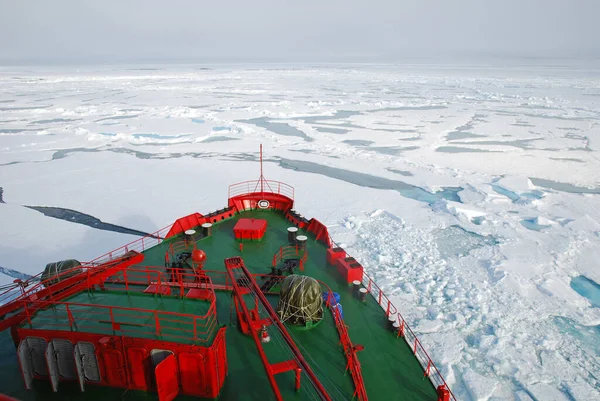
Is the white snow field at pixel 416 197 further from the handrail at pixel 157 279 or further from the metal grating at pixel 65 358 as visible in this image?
the metal grating at pixel 65 358

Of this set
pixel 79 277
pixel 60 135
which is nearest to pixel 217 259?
pixel 79 277

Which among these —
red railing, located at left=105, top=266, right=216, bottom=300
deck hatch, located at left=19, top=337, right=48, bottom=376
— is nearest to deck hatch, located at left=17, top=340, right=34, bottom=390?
deck hatch, located at left=19, top=337, right=48, bottom=376

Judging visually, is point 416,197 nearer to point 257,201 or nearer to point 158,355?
point 257,201

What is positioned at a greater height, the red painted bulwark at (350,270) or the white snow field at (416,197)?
the red painted bulwark at (350,270)

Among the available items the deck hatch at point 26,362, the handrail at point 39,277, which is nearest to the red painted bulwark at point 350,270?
the handrail at point 39,277

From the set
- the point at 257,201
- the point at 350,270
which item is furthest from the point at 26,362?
the point at 257,201

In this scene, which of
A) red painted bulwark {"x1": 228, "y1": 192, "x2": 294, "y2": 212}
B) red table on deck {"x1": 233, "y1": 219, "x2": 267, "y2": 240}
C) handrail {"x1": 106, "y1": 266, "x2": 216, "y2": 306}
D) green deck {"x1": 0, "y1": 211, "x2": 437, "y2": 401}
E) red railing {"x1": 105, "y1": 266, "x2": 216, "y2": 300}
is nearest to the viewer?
green deck {"x1": 0, "y1": 211, "x2": 437, "y2": 401}

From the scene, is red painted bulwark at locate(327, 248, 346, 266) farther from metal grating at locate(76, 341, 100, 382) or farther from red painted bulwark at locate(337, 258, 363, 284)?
metal grating at locate(76, 341, 100, 382)
